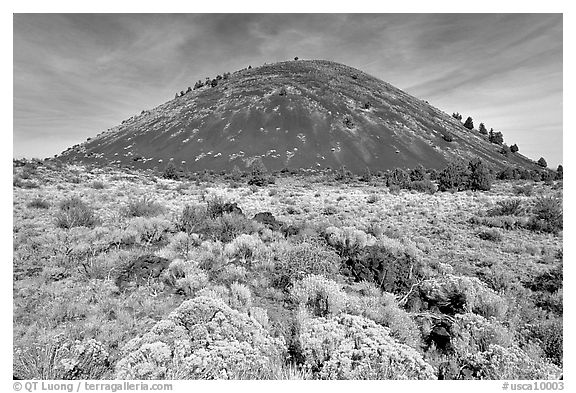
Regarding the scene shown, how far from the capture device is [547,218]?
36.9ft

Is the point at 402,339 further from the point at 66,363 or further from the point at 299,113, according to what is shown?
the point at 299,113

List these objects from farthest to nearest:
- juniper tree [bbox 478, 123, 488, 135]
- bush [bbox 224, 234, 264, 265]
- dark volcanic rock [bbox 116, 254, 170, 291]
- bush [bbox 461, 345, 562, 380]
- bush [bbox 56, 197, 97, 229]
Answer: juniper tree [bbox 478, 123, 488, 135]
bush [bbox 56, 197, 97, 229]
bush [bbox 224, 234, 264, 265]
dark volcanic rock [bbox 116, 254, 170, 291]
bush [bbox 461, 345, 562, 380]

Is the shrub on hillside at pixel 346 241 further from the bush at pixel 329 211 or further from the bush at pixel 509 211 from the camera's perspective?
the bush at pixel 509 211

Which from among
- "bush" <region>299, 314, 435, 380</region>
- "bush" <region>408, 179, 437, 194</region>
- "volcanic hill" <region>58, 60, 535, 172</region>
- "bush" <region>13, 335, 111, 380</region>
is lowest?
"bush" <region>13, 335, 111, 380</region>

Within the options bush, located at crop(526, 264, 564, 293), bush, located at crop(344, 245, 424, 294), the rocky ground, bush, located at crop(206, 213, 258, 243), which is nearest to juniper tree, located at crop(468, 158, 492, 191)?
the rocky ground

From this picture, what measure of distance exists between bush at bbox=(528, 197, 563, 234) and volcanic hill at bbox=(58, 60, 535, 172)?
36.3 metres

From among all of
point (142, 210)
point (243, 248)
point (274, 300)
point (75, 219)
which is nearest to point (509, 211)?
point (243, 248)

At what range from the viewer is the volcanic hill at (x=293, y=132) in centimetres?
5097

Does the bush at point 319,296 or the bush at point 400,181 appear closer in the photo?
the bush at point 319,296

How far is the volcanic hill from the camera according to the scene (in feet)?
167

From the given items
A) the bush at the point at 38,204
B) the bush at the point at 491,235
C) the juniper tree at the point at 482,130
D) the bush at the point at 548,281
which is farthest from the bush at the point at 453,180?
the juniper tree at the point at 482,130

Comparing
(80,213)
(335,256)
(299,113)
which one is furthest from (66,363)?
(299,113)

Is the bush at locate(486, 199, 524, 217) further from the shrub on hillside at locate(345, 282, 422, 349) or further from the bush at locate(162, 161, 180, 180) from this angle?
the bush at locate(162, 161, 180, 180)

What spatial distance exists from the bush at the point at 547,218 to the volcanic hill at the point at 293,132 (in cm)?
3628
